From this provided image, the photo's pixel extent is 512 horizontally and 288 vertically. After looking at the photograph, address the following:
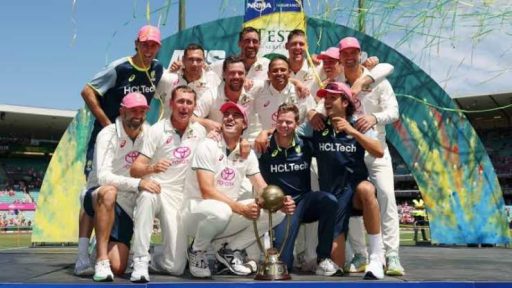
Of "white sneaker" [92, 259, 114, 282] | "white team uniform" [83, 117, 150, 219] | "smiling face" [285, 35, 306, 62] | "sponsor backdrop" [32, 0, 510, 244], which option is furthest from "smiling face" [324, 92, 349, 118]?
"sponsor backdrop" [32, 0, 510, 244]

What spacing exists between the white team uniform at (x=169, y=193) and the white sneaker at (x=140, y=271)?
22 cm

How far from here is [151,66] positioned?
511 centimetres

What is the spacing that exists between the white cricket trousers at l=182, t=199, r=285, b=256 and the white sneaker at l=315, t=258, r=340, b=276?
1.50 feet

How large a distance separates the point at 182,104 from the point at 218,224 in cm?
94

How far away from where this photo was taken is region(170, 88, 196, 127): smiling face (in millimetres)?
4371

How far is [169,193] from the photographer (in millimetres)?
4465

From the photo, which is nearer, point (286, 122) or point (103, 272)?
point (103, 272)

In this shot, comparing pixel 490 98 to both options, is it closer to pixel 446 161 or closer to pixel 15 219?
pixel 446 161

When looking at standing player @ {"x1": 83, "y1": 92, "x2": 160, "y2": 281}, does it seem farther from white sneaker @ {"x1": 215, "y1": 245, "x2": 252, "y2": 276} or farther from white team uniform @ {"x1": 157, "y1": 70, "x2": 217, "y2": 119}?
white team uniform @ {"x1": 157, "y1": 70, "x2": 217, "y2": 119}

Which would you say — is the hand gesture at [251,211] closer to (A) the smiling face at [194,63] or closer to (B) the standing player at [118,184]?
(B) the standing player at [118,184]

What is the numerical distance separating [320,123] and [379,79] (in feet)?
2.51

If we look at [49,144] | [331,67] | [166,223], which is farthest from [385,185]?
[49,144]

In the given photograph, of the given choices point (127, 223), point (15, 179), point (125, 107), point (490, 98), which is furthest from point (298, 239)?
point (15, 179)

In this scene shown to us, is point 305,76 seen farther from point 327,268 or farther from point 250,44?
point 327,268
